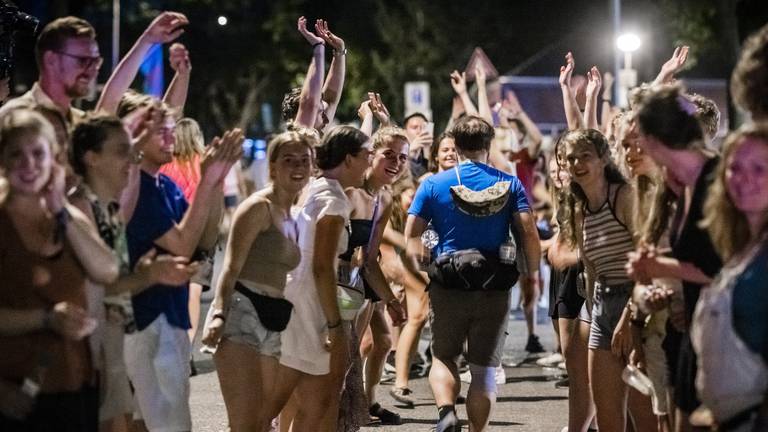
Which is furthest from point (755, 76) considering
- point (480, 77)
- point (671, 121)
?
point (480, 77)

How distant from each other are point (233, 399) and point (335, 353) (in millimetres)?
1064

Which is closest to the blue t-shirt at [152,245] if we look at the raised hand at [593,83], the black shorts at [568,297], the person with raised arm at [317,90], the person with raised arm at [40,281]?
the person with raised arm at [40,281]

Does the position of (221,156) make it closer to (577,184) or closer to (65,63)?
(65,63)

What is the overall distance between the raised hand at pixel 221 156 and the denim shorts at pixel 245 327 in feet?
2.59

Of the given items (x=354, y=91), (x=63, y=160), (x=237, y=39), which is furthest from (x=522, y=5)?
(x=63, y=160)

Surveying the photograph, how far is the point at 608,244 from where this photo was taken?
7.74 m

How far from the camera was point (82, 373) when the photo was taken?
540 centimetres

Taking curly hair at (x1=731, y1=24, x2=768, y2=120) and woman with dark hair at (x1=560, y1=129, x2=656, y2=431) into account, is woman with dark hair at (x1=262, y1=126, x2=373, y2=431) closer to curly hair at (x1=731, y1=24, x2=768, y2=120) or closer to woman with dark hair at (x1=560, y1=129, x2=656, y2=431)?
Answer: woman with dark hair at (x1=560, y1=129, x2=656, y2=431)

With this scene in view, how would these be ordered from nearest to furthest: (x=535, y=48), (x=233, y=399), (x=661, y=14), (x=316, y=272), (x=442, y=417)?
(x=233, y=399) → (x=316, y=272) → (x=442, y=417) → (x=661, y=14) → (x=535, y=48)

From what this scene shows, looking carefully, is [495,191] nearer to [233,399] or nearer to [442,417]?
[442,417]

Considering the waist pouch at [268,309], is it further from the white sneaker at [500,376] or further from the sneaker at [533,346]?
the sneaker at [533,346]

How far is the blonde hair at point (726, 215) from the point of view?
5238 millimetres

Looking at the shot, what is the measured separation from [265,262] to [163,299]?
2.41ft

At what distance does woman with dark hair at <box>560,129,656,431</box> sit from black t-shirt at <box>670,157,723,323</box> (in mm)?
1675
